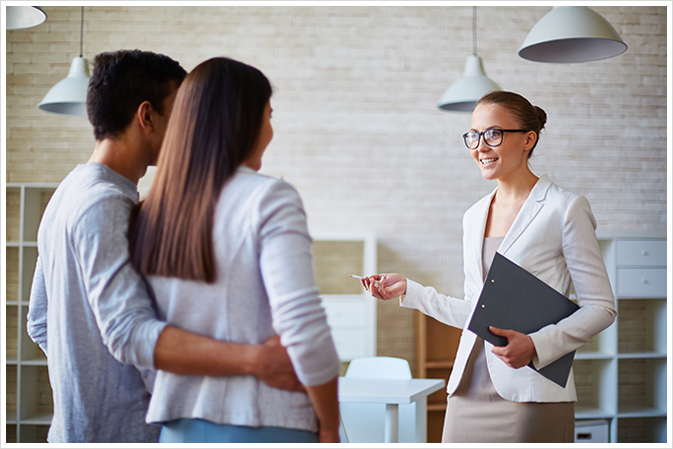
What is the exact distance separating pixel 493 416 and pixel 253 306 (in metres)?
1.04

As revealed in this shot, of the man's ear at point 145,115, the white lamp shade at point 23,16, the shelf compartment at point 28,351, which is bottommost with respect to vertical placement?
the shelf compartment at point 28,351

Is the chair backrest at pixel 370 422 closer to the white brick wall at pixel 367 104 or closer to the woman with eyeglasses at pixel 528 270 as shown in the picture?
the white brick wall at pixel 367 104

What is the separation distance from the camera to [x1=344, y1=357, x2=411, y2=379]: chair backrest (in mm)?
3799

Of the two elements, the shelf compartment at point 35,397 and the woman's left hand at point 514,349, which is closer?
the woman's left hand at point 514,349

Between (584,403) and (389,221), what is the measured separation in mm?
2285

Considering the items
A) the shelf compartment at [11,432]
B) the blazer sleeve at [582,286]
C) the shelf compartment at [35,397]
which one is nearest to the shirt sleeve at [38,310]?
the blazer sleeve at [582,286]

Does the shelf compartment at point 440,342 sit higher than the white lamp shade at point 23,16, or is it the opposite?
the white lamp shade at point 23,16

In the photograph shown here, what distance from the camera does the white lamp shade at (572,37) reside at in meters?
2.48

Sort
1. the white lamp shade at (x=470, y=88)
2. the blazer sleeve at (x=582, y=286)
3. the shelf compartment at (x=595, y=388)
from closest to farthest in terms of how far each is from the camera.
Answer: the blazer sleeve at (x=582, y=286), the white lamp shade at (x=470, y=88), the shelf compartment at (x=595, y=388)

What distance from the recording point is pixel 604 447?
1.43 m

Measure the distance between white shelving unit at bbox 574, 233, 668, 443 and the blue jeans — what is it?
4.04 m

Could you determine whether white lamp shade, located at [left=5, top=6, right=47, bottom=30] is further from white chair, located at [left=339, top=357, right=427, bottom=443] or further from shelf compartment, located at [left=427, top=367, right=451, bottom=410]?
shelf compartment, located at [left=427, top=367, right=451, bottom=410]

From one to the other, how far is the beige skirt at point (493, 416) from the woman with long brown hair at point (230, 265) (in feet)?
2.81

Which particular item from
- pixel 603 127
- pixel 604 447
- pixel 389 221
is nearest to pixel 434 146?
pixel 389 221
